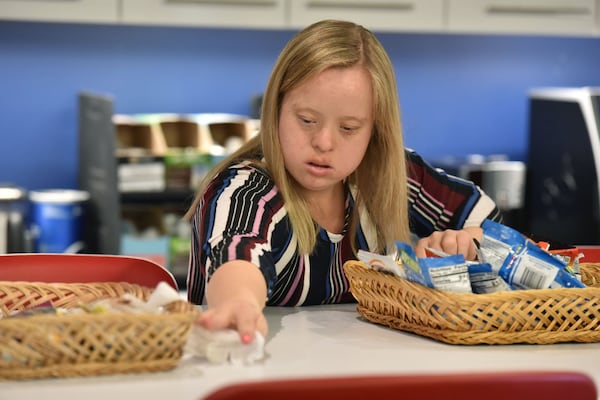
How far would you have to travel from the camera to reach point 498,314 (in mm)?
1092

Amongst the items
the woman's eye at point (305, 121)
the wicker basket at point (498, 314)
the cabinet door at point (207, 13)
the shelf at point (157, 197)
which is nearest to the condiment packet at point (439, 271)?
the wicker basket at point (498, 314)

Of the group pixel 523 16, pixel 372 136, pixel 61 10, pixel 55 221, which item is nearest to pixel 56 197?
pixel 55 221

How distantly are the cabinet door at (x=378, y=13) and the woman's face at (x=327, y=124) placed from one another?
1594 mm

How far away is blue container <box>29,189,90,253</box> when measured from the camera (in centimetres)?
286

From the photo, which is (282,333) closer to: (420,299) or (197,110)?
(420,299)

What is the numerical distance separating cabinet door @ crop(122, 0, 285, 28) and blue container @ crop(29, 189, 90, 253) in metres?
0.54

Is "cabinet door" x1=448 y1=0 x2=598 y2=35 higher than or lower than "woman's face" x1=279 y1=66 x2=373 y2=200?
higher

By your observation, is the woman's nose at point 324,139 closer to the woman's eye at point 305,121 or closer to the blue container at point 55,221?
the woman's eye at point 305,121

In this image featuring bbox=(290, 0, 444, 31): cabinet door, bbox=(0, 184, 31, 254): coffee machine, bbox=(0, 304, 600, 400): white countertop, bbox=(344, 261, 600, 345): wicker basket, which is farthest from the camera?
bbox=(290, 0, 444, 31): cabinet door

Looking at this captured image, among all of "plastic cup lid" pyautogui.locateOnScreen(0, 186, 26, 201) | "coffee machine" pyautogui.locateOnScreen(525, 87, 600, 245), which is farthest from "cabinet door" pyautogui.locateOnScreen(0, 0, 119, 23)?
"coffee machine" pyautogui.locateOnScreen(525, 87, 600, 245)

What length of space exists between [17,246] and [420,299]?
183cm

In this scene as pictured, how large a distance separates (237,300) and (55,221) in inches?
77.2

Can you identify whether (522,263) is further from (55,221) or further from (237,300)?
Result: (55,221)

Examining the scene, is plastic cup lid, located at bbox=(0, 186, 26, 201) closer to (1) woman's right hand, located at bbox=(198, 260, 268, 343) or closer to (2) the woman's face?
(2) the woman's face
